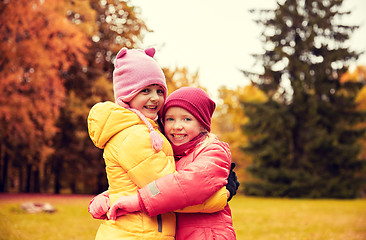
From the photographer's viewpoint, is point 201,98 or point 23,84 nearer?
point 201,98

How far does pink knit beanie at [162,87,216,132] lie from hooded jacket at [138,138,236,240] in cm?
18

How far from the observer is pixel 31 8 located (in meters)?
16.0

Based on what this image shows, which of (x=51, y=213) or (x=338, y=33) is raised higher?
(x=338, y=33)

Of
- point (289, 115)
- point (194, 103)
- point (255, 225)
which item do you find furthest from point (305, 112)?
point (194, 103)

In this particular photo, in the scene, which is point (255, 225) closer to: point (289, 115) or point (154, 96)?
Answer: point (154, 96)

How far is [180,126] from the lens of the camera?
8.95 feet

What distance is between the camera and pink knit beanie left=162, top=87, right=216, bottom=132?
2.74 meters

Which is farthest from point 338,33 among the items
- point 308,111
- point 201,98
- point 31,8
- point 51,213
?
point 201,98

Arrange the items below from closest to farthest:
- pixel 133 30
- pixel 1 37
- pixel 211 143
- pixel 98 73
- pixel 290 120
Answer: pixel 211 143, pixel 1 37, pixel 133 30, pixel 98 73, pixel 290 120

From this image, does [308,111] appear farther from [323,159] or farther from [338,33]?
[338,33]

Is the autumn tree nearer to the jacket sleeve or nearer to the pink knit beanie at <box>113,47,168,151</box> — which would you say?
the pink knit beanie at <box>113,47,168,151</box>

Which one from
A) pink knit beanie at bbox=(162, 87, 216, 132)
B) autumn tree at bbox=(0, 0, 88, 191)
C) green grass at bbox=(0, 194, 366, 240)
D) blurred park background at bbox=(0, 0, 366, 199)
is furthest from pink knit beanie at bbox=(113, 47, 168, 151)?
blurred park background at bbox=(0, 0, 366, 199)

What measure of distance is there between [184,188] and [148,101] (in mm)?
653

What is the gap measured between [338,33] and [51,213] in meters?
23.1
